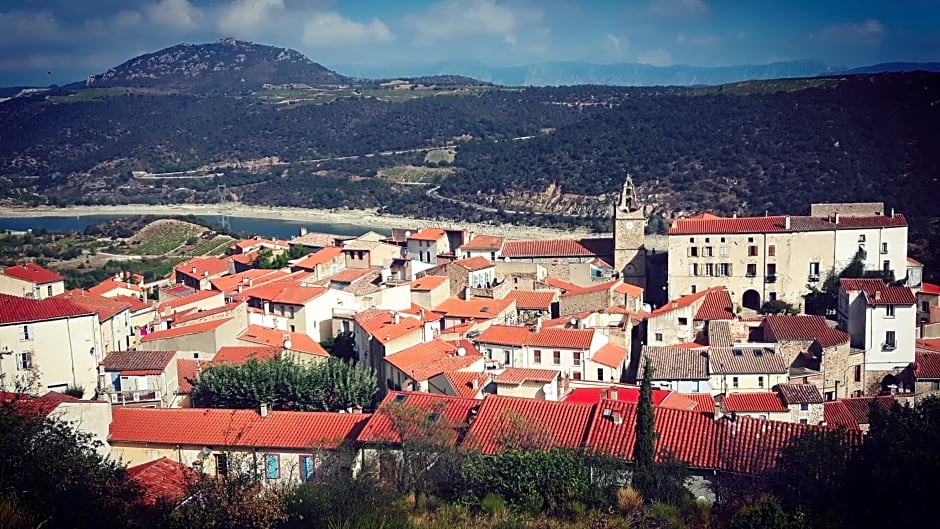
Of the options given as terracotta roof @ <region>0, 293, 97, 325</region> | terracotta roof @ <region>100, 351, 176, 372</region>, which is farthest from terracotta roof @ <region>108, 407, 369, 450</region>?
terracotta roof @ <region>0, 293, 97, 325</region>

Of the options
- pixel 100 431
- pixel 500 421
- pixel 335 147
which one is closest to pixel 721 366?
pixel 500 421

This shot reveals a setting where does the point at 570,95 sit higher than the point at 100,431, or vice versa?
the point at 570,95

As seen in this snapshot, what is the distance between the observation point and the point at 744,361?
22438 millimetres

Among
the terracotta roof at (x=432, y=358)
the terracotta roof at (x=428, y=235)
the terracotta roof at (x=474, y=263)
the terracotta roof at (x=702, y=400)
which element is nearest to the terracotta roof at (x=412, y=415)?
the terracotta roof at (x=432, y=358)

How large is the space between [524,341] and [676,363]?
389cm

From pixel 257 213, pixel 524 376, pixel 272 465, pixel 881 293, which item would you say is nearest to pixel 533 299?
pixel 524 376

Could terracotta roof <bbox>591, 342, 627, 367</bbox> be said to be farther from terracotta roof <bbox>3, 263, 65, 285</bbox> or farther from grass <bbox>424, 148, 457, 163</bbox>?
grass <bbox>424, 148, 457, 163</bbox>

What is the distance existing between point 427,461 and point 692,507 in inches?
151

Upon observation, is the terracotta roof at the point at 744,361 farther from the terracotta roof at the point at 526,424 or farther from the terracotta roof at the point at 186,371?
the terracotta roof at the point at 186,371

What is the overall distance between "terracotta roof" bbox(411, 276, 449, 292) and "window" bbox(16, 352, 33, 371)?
1162 cm

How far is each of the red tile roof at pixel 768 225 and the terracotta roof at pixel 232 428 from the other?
19697 millimetres

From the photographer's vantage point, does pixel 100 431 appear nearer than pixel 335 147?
Yes

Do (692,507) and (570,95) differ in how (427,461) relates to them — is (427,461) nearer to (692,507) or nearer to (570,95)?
(692,507)

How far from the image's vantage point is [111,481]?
11617 millimetres
